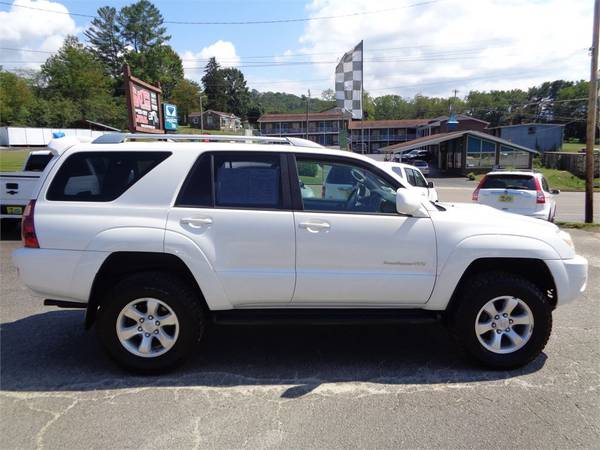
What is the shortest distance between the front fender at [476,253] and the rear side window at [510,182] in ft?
25.0

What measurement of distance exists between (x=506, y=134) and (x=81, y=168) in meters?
65.9

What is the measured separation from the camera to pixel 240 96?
138875 millimetres

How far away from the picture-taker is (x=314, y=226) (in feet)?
11.8

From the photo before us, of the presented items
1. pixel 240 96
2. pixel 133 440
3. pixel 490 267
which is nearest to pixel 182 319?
pixel 133 440

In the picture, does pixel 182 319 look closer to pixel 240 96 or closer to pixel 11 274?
pixel 11 274

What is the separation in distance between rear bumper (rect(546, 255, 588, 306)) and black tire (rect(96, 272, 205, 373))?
2.88 meters

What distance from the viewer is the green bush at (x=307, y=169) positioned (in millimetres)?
3832

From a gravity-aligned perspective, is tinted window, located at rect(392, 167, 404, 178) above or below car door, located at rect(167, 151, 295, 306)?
above

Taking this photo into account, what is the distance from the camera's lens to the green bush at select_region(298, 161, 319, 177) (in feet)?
12.6

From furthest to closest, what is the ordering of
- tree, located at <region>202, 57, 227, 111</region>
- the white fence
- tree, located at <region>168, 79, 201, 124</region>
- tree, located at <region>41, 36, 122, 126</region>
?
tree, located at <region>202, 57, 227, 111</region>, tree, located at <region>168, 79, 201, 124</region>, tree, located at <region>41, 36, 122, 126</region>, the white fence

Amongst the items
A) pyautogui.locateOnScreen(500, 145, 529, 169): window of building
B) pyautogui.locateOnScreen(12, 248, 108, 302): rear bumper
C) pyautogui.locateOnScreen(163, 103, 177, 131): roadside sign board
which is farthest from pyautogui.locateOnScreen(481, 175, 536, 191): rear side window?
pyautogui.locateOnScreen(500, 145, 529, 169): window of building

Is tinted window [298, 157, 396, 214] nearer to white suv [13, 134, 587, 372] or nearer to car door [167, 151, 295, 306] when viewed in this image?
white suv [13, 134, 587, 372]

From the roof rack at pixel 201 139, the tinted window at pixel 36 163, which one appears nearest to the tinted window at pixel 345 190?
the roof rack at pixel 201 139

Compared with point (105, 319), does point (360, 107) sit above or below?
above
